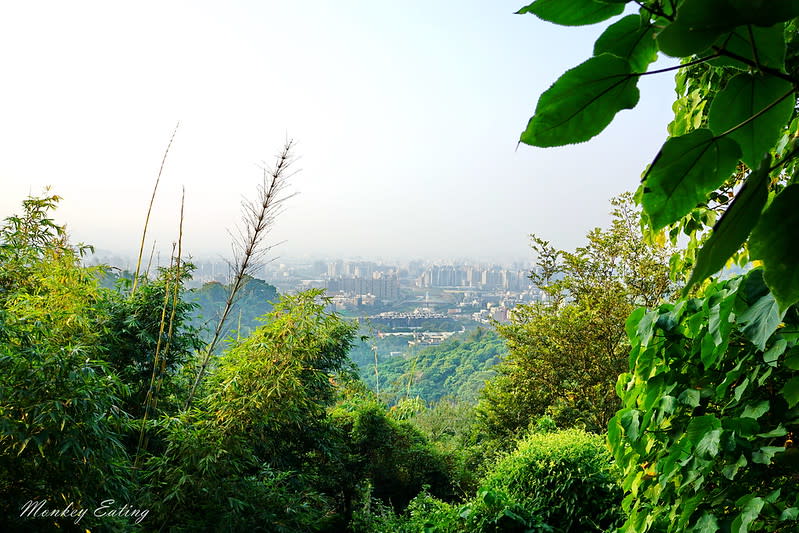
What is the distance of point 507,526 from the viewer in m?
2.52

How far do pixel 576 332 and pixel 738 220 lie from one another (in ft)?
19.3

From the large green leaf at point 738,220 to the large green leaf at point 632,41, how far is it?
61 millimetres

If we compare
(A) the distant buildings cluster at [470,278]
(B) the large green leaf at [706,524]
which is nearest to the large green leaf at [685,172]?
(B) the large green leaf at [706,524]

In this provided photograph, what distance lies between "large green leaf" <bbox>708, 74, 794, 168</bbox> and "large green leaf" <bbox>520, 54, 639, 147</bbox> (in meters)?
0.04

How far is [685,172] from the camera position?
21cm

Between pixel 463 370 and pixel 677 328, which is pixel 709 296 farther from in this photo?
pixel 463 370

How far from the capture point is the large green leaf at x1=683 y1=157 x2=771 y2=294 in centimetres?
18

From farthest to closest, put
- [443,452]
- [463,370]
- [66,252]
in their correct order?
[463,370]
[443,452]
[66,252]

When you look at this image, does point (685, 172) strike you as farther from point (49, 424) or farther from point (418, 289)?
point (418, 289)

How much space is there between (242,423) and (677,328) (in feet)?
8.38

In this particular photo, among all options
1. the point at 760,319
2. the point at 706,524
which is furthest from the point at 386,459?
the point at 760,319

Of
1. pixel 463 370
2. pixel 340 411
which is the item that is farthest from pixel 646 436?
pixel 463 370

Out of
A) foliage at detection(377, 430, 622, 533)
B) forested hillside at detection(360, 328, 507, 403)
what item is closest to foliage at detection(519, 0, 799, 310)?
foliage at detection(377, 430, 622, 533)

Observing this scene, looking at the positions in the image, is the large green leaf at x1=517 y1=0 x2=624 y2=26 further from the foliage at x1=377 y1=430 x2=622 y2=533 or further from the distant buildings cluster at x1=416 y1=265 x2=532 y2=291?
the distant buildings cluster at x1=416 y1=265 x2=532 y2=291
